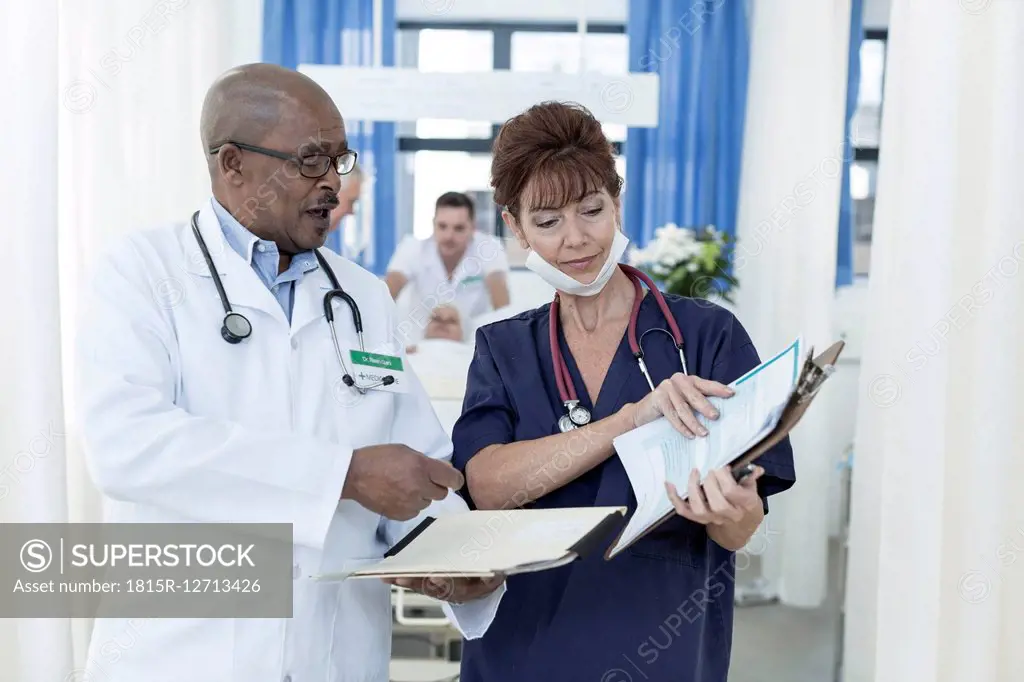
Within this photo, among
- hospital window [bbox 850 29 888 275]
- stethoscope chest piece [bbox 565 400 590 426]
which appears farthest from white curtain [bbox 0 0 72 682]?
hospital window [bbox 850 29 888 275]

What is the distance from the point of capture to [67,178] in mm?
2361

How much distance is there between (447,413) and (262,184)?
2.45 meters

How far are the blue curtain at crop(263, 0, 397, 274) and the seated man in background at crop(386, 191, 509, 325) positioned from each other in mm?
876

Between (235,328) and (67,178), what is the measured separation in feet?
4.69

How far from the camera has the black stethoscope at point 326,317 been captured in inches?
47.8

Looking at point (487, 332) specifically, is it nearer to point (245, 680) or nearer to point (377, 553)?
point (377, 553)

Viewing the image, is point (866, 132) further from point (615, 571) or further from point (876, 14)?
point (615, 571)

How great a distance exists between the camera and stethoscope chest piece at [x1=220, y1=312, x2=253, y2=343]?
3.96ft

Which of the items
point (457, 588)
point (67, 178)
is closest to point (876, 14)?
point (67, 178)

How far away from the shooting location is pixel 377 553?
4.40 feet

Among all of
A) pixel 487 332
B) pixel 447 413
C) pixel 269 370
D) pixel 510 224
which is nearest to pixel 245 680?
pixel 269 370

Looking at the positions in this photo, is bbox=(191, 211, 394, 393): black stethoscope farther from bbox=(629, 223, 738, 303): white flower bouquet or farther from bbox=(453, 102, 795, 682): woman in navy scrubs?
bbox=(629, 223, 738, 303): white flower bouquet

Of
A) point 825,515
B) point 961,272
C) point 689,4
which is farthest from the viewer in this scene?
point 689,4

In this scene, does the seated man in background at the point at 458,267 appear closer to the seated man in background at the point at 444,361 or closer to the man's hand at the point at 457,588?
the seated man in background at the point at 444,361
